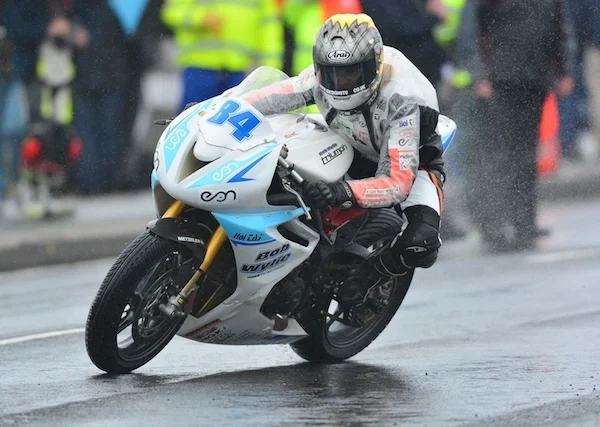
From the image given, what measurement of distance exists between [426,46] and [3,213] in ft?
13.4

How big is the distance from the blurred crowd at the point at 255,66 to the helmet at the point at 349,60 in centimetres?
632

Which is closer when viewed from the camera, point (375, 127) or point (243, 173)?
point (243, 173)

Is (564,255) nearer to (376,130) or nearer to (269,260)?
(376,130)

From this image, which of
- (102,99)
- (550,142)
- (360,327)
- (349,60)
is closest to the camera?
(349,60)

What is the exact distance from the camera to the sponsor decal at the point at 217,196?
7.91 meters

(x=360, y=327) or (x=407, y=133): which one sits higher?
(x=407, y=133)

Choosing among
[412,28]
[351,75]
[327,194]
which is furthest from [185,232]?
[412,28]

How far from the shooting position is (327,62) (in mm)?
8375

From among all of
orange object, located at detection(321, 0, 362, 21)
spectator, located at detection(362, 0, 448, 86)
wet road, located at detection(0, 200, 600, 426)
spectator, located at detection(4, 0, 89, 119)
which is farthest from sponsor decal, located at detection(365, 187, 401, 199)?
spectator, located at detection(4, 0, 89, 119)

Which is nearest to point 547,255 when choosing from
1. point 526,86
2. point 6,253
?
point 526,86

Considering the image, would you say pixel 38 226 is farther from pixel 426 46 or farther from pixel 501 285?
pixel 501 285

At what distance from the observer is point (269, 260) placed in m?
8.19

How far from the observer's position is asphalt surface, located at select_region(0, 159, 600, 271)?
1479cm

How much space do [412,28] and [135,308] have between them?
8772mm
